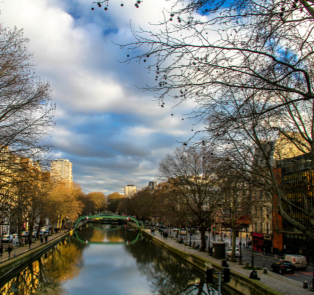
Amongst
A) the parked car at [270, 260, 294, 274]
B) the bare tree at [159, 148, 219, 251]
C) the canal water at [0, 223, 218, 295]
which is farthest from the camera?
the bare tree at [159, 148, 219, 251]

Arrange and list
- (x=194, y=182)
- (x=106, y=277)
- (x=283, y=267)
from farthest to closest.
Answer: (x=194, y=182)
(x=106, y=277)
(x=283, y=267)

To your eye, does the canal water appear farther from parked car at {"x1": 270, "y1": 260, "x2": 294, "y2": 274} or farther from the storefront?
the storefront

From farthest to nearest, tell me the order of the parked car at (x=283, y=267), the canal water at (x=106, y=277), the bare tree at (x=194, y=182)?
the bare tree at (x=194, y=182) < the parked car at (x=283, y=267) < the canal water at (x=106, y=277)

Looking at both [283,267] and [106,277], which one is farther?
[106,277]

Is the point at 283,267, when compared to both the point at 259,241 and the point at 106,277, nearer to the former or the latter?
the point at 106,277

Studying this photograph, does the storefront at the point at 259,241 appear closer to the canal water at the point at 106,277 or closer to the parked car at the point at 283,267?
the canal water at the point at 106,277

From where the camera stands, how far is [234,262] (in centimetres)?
2656

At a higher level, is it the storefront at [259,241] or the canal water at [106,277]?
the storefront at [259,241]

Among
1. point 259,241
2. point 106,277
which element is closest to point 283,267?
point 106,277

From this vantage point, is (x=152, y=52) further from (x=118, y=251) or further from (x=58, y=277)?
(x=118, y=251)

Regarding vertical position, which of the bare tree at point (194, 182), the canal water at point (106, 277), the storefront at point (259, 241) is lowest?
the canal water at point (106, 277)

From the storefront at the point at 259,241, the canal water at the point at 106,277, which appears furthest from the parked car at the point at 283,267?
the storefront at the point at 259,241

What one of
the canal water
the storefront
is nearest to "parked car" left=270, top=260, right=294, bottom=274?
the canal water

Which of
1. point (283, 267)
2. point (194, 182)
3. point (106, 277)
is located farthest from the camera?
point (194, 182)
